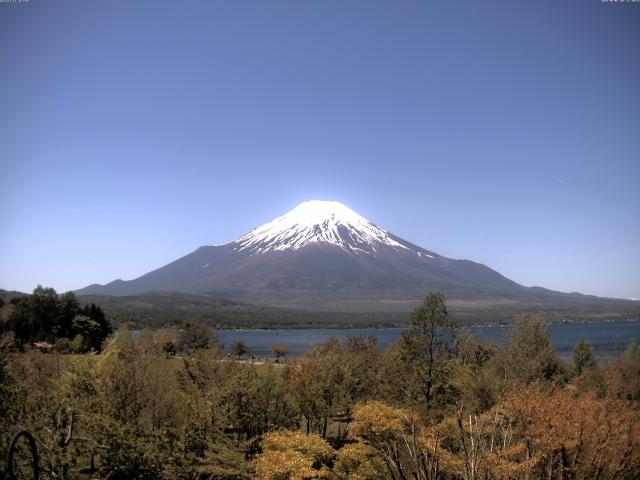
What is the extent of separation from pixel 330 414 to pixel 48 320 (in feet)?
217

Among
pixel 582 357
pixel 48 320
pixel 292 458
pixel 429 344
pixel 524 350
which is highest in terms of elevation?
pixel 429 344

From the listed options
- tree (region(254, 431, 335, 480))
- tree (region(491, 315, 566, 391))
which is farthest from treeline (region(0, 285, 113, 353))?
tree (region(254, 431, 335, 480))

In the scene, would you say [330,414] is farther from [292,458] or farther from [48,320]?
[48,320]

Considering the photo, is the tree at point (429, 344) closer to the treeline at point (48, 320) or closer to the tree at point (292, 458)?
the tree at point (292, 458)

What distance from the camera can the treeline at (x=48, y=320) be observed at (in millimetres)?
76312

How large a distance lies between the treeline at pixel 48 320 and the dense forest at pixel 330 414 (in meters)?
40.8

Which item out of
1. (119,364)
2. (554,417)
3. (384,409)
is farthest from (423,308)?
(119,364)

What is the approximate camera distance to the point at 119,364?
28484 millimetres

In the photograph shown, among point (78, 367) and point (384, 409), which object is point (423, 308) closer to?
point (384, 409)

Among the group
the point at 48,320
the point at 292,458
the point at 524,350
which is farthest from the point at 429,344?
the point at 48,320

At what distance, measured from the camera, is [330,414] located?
31844mm

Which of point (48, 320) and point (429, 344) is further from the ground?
point (429, 344)

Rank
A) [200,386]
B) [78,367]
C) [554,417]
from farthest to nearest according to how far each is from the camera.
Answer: [200,386] < [78,367] < [554,417]

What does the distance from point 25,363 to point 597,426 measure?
122 ft
